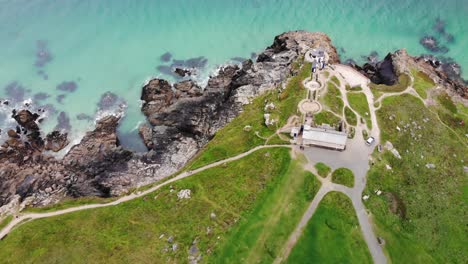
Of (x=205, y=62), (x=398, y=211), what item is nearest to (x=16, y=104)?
(x=205, y=62)

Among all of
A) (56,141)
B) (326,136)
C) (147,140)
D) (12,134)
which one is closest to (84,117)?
(56,141)

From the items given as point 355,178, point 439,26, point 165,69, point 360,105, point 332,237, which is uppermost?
point 165,69

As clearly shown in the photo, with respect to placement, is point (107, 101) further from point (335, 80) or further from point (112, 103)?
point (335, 80)

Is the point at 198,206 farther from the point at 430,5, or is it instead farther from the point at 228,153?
the point at 430,5

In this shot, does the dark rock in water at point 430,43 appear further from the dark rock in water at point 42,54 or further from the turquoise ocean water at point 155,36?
the dark rock in water at point 42,54

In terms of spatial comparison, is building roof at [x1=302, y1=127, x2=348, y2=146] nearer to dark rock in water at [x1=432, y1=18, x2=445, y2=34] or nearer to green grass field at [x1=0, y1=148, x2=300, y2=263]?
green grass field at [x1=0, y1=148, x2=300, y2=263]
